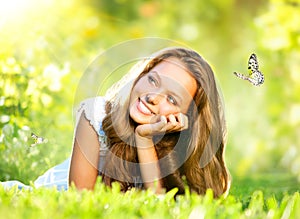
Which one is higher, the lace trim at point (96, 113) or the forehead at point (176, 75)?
the forehead at point (176, 75)

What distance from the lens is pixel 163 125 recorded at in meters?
2.05

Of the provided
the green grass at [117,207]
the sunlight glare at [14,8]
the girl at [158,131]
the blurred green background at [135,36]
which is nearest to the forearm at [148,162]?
the girl at [158,131]

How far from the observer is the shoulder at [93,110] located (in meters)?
2.25

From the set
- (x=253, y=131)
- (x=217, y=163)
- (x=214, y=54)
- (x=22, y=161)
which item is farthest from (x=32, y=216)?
(x=214, y=54)

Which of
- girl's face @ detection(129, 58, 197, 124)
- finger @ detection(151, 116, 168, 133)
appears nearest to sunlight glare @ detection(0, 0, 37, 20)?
girl's face @ detection(129, 58, 197, 124)

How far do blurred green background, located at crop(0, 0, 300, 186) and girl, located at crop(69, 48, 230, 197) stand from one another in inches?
17.4

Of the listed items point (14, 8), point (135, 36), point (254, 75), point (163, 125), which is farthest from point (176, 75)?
point (135, 36)

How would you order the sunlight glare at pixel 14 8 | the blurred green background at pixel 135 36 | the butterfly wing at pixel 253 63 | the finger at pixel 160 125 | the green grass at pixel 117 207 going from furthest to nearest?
the sunlight glare at pixel 14 8 < the blurred green background at pixel 135 36 < the butterfly wing at pixel 253 63 < the finger at pixel 160 125 < the green grass at pixel 117 207

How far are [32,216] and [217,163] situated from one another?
1036 mm

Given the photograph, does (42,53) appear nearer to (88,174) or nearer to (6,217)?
(88,174)

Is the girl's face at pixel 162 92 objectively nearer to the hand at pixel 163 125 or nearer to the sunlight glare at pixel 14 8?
the hand at pixel 163 125

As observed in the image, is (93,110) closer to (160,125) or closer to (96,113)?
(96,113)

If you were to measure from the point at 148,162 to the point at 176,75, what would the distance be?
0.29 meters

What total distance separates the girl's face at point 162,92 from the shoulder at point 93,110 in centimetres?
17
